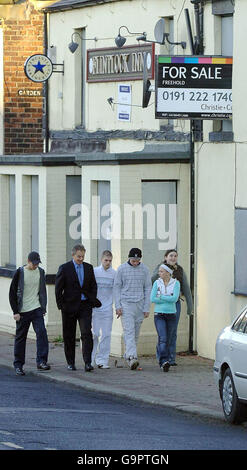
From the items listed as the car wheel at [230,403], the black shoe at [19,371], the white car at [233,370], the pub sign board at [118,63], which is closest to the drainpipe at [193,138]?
the pub sign board at [118,63]

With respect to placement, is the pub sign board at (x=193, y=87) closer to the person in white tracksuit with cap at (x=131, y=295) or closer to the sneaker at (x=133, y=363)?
the person in white tracksuit with cap at (x=131, y=295)

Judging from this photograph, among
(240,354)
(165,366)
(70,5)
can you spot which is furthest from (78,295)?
(70,5)

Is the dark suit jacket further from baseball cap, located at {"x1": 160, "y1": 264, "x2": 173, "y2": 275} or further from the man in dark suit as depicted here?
baseball cap, located at {"x1": 160, "y1": 264, "x2": 173, "y2": 275}

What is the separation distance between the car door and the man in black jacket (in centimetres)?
525

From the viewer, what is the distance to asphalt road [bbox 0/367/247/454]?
1246 cm

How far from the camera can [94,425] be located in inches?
552

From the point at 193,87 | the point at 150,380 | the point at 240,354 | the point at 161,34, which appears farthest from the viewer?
the point at 161,34

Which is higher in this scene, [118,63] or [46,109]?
[118,63]

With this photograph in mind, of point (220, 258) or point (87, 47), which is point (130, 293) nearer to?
point (220, 258)

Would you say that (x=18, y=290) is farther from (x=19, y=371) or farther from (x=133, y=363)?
(x=133, y=363)

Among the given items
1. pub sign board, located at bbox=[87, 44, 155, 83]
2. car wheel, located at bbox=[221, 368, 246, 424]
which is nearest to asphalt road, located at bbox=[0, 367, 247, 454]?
car wheel, located at bbox=[221, 368, 246, 424]

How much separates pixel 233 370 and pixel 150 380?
443cm

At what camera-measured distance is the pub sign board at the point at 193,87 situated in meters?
20.3

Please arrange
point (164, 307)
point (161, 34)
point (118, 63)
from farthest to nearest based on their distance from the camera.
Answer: point (118, 63) < point (161, 34) < point (164, 307)
